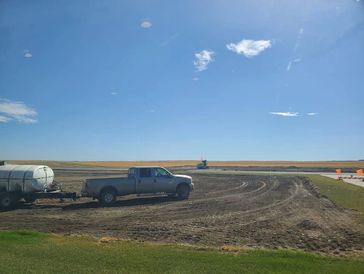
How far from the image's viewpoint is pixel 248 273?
806 cm

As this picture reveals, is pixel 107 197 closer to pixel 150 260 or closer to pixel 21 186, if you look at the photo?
pixel 21 186

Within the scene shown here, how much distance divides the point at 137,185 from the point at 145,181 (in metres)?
0.57

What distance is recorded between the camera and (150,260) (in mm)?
9094

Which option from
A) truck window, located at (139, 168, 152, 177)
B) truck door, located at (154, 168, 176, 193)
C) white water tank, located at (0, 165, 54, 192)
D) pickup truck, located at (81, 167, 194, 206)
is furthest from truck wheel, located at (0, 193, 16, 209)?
truck door, located at (154, 168, 176, 193)

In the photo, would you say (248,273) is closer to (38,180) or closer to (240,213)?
(240,213)

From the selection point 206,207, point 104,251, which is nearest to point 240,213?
point 206,207

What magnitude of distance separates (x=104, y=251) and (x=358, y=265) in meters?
6.10

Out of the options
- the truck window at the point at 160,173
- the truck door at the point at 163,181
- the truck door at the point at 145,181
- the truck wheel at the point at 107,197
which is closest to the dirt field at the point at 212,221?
the truck wheel at the point at 107,197

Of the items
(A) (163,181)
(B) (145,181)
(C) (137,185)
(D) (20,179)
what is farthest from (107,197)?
(D) (20,179)

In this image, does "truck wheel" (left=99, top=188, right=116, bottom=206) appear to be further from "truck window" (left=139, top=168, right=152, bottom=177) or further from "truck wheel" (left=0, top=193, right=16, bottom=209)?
"truck wheel" (left=0, top=193, right=16, bottom=209)

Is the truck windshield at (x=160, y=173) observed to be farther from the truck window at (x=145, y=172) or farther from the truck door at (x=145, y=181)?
the truck window at (x=145, y=172)

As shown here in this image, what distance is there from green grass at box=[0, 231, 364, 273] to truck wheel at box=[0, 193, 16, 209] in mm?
10315

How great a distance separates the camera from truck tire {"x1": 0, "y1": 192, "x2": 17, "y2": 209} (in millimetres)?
20406

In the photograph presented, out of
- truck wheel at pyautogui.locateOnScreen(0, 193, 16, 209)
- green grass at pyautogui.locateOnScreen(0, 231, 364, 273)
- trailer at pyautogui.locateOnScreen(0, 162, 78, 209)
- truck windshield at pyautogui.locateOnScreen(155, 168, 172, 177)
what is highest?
truck windshield at pyautogui.locateOnScreen(155, 168, 172, 177)
